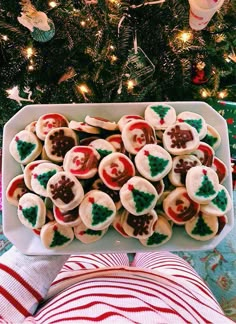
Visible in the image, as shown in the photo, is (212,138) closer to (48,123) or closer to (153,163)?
(153,163)

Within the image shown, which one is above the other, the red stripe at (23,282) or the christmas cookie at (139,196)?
the christmas cookie at (139,196)

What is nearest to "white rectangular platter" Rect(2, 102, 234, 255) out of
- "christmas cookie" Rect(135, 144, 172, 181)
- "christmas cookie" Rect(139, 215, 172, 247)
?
"christmas cookie" Rect(139, 215, 172, 247)

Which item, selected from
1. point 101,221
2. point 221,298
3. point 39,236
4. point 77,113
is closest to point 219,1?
point 77,113

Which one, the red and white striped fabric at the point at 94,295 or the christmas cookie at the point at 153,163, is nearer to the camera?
the red and white striped fabric at the point at 94,295

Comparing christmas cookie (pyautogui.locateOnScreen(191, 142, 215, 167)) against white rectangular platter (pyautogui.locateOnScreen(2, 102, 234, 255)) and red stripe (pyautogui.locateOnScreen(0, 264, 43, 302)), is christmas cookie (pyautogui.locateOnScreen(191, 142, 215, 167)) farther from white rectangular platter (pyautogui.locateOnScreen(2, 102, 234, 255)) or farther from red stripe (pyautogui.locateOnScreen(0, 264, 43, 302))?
red stripe (pyautogui.locateOnScreen(0, 264, 43, 302))

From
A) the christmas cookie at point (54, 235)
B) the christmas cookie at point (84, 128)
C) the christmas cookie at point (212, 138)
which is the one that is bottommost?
the christmas cookie at point (54, 235)

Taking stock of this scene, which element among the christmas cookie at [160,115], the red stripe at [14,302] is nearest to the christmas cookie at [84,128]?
the christmas cookie at [160,115]

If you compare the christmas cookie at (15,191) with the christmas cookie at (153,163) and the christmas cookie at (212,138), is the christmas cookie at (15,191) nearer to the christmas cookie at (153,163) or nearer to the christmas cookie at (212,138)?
the christmas cookie at (153,163)
